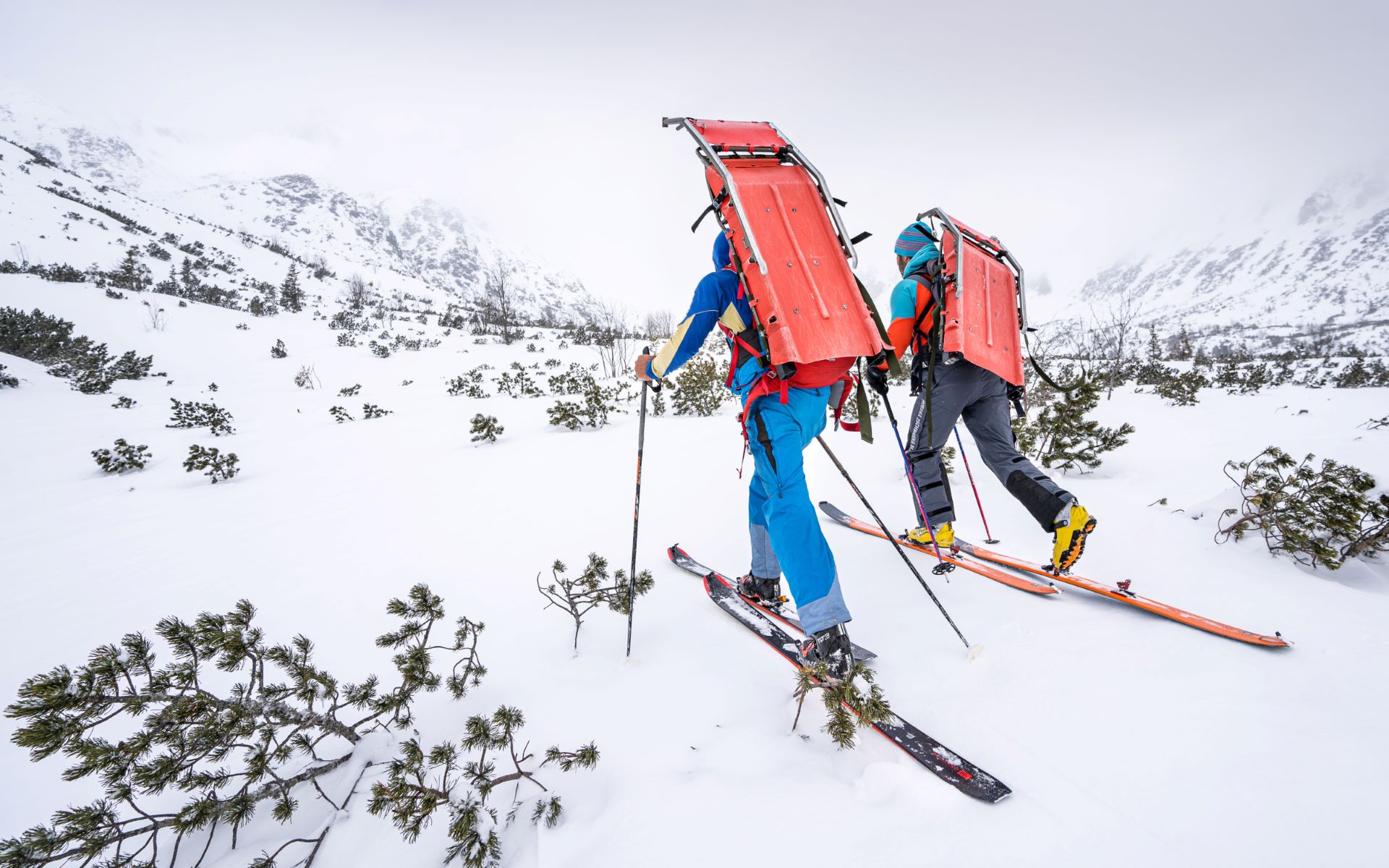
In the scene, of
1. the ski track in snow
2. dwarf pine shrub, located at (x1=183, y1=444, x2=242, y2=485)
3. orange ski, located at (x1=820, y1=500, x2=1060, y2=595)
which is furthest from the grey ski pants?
dwarf pine shrub, located at (x1=183, y1=444, x2=242, y2=485)

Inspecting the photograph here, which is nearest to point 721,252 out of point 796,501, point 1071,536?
point 796,501

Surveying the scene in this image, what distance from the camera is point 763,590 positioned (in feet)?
9.80

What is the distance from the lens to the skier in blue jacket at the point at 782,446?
7.36 feet

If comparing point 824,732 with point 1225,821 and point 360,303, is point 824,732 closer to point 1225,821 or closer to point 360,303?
point 1225,821

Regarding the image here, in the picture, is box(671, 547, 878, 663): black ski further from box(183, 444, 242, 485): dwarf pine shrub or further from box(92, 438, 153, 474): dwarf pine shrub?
box(92, 438, 153, 474): dwarf pine shrub

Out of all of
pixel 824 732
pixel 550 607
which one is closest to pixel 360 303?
pixel 550 607

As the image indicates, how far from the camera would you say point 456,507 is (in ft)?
15.4

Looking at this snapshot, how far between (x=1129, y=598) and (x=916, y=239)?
2.65 meters

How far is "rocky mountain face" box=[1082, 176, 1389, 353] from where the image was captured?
36.2 meters

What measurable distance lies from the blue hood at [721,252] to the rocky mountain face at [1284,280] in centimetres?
3227

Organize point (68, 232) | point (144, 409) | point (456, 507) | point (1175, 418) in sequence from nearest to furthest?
point (456, 507) < point (1175, 418) < point (144, 409) < point (68, 232)

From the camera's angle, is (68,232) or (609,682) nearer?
(609,682)

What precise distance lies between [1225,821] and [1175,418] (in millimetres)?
7698

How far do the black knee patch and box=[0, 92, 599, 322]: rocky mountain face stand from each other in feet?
232
